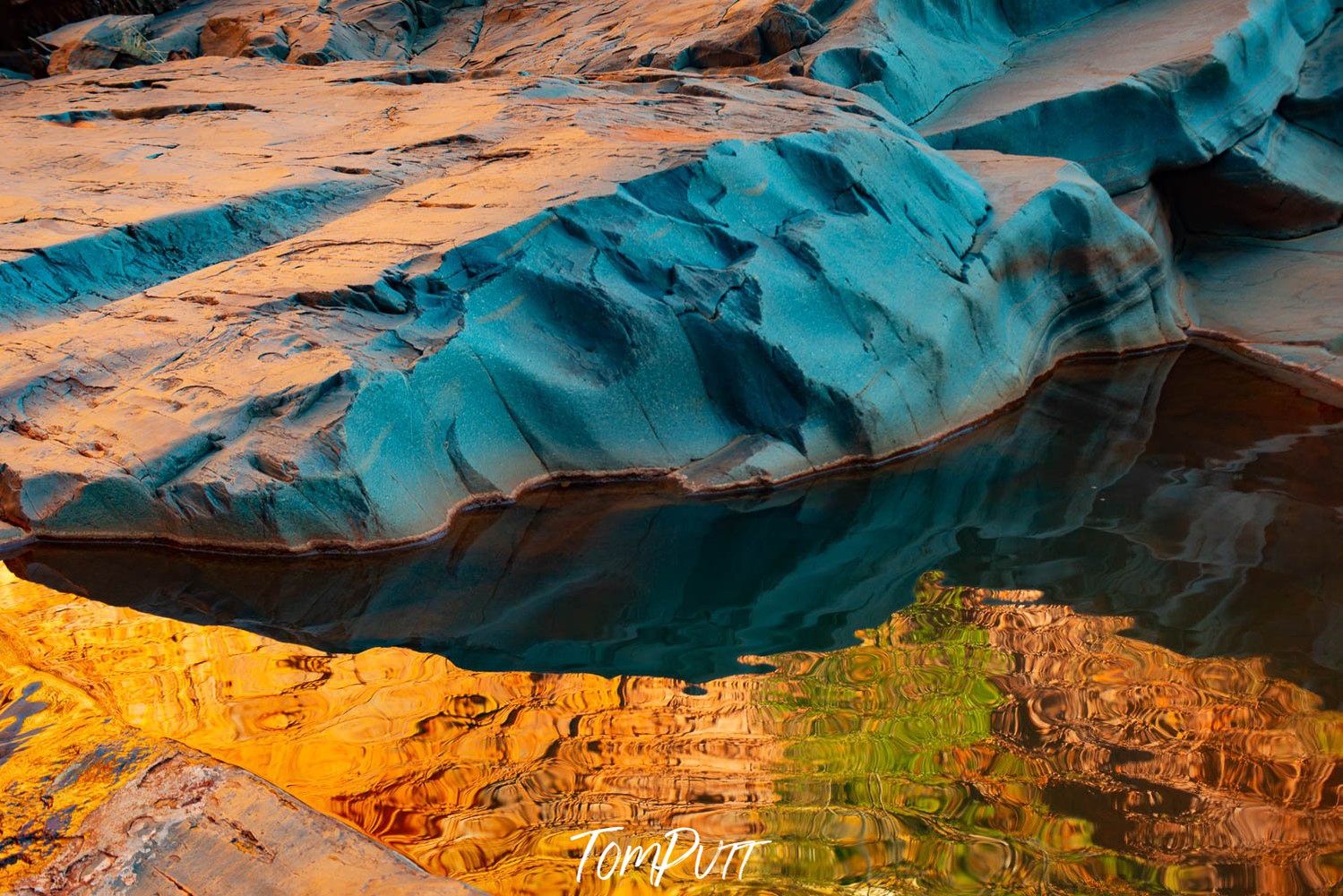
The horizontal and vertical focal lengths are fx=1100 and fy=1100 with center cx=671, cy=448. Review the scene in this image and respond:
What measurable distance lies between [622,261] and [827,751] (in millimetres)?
2383

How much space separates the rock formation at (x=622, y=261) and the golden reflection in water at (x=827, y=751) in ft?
2.88

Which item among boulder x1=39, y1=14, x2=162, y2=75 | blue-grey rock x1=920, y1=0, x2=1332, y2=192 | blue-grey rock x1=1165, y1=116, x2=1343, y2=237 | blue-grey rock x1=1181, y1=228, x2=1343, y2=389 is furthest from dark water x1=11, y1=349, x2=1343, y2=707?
boulder x1=39, y1=14, x2=162, y2=75

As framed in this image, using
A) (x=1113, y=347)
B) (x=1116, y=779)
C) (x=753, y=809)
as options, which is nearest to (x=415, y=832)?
(x=753, y=809)

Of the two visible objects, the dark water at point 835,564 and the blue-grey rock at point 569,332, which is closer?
the dark water at point 835,564

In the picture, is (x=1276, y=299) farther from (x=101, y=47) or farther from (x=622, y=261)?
(x=101, y=47)

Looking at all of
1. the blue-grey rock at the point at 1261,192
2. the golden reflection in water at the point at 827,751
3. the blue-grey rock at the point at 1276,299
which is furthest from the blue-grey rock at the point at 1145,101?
the golden reflection in water at the point at 827,751

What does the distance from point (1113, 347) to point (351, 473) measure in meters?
3.64

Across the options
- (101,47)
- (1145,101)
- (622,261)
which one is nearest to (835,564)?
(622,261)

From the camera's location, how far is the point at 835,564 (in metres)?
3.49

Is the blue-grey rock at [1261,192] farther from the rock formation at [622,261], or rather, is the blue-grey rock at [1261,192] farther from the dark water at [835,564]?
the dark water at [835,564]

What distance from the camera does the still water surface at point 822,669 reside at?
2131mm

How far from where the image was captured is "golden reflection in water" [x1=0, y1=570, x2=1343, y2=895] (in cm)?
206

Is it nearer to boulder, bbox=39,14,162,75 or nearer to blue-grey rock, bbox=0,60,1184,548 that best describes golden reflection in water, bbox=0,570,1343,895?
blue-grey rock, bbox=0,60,1184,548

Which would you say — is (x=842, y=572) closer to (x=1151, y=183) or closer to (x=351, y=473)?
(x=351, y=473)
